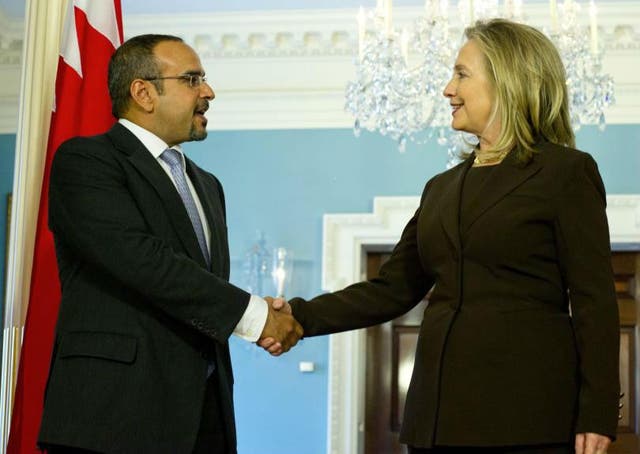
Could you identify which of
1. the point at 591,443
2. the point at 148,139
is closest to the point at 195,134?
the point at 148,139

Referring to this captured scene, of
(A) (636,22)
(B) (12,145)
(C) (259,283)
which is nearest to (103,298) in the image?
(B) (12,145)

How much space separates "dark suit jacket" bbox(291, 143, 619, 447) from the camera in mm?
1979

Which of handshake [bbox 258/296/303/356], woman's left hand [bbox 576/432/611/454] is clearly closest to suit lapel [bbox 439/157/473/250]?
woman's left hand [bbox 576/432/611/454]

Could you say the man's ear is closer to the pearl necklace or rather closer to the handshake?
the handshake

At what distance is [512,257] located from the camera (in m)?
2.05

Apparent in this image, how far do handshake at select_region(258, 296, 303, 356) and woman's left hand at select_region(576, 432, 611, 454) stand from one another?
84 cm

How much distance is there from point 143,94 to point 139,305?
0.55 meters

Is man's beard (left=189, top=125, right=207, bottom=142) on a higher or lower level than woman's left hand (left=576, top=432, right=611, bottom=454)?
higher

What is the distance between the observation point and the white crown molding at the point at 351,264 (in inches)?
247

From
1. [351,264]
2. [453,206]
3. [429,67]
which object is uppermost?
[429,67]

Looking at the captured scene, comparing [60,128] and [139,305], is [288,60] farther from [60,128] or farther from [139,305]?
[139,305]

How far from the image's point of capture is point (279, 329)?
259 centimetres

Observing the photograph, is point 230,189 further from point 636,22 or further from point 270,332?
point 270,332

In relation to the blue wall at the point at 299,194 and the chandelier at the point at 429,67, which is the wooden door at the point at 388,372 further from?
the chandelier at the point at 429,67
